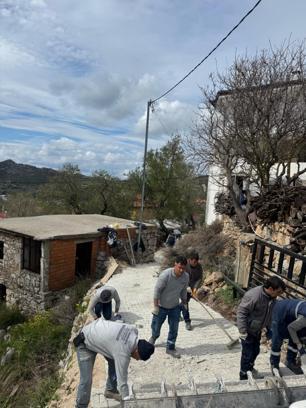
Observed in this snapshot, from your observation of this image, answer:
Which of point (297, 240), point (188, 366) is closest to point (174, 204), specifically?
point (297, 240)

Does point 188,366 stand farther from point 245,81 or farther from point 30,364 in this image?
point 245,81

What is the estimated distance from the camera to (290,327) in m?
4.26

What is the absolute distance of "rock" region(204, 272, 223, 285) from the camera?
31.9ft

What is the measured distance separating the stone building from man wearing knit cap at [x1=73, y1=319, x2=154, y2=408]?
→ 9.16m

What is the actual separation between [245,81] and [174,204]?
55.0 feet

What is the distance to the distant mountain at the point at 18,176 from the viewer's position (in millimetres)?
65062

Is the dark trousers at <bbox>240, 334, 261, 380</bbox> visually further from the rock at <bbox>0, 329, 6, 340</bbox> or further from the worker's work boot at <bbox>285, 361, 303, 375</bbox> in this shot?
the rock at <bbox>0, 329, 6, 340</bbox>

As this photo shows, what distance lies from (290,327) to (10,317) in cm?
1218

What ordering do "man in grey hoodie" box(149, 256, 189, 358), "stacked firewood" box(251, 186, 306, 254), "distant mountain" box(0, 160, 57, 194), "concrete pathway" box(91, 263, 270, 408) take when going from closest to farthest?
"concrete pathway" box(91, 263, 270, 408) < "man in grey hoodie" box(149, 256, 189, 358) < "stacked firewood" box(251, 186, 306, 254) < "distant mountain" box(0, 160, 57, 194)

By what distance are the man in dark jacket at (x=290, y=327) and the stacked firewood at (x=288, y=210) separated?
3899 millimetres

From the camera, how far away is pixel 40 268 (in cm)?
1380

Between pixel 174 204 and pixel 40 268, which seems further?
pixel 174 204

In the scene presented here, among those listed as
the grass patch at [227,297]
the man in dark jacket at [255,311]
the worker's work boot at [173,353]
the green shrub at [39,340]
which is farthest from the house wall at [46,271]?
the man in dark jacket at [255,311]

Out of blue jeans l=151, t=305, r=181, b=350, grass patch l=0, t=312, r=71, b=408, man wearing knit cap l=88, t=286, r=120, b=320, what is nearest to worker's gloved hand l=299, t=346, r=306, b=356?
blue jeans l=151, t=305, r=181, b=350
